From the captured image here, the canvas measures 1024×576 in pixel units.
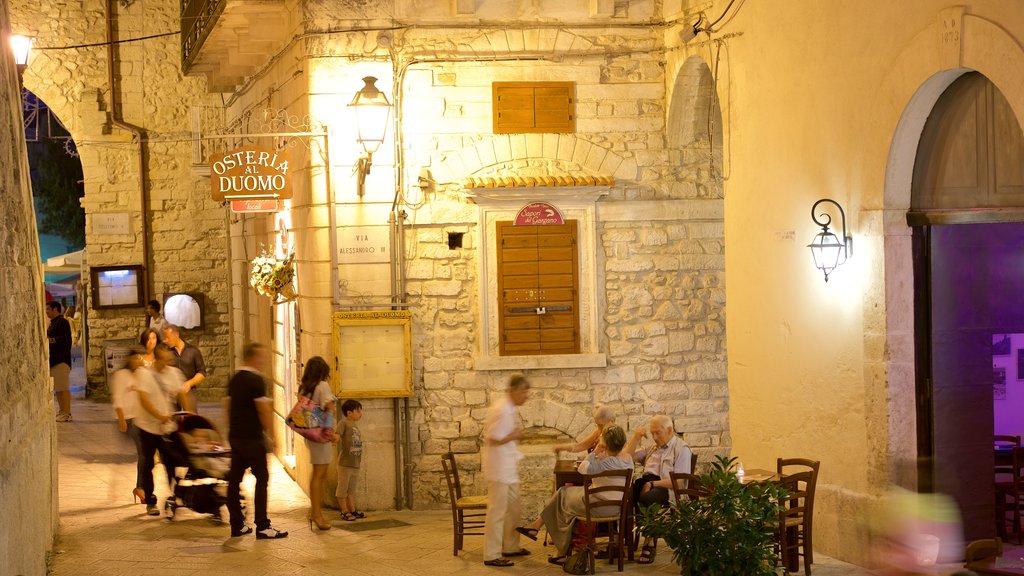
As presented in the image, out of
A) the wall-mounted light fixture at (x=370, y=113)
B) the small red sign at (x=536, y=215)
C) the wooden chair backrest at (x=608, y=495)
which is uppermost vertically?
the wall-mounted light fixture at (x=370, y=113)

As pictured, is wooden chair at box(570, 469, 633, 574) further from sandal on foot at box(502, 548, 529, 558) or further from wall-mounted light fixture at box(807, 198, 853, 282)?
wall-mounted light fixture at box(807, 198, 853, 282)

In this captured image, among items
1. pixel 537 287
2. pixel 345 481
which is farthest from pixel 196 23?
pixel 345 481

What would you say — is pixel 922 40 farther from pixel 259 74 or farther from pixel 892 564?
pixel 259 74

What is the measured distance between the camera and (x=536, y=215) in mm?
11000

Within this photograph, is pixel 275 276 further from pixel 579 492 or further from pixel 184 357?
pixel 579 492

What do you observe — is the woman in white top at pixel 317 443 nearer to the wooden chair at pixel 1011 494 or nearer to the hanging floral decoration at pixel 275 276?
the hanging floral decoration at pixel 275 276

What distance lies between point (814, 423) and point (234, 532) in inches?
180

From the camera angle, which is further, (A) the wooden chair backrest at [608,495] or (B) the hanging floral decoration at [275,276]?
(B) the hanging floral decoration at [275,276]

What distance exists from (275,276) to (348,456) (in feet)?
7.64

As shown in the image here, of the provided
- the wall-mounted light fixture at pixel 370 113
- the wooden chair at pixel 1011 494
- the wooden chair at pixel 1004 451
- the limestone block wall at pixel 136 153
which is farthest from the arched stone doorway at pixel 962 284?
the limestone block wall at pixel 136 153

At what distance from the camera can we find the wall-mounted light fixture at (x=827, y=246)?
820cm

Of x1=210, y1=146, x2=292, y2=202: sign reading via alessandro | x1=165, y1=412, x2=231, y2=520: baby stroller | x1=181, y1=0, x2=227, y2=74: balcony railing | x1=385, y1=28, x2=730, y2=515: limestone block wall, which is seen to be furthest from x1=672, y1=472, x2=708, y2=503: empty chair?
x1=181, y1=0, x2=227, y2=74: balcony railing

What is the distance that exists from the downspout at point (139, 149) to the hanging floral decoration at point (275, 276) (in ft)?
23.2

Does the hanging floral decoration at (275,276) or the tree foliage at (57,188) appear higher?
the tree foliage at (57,188)
